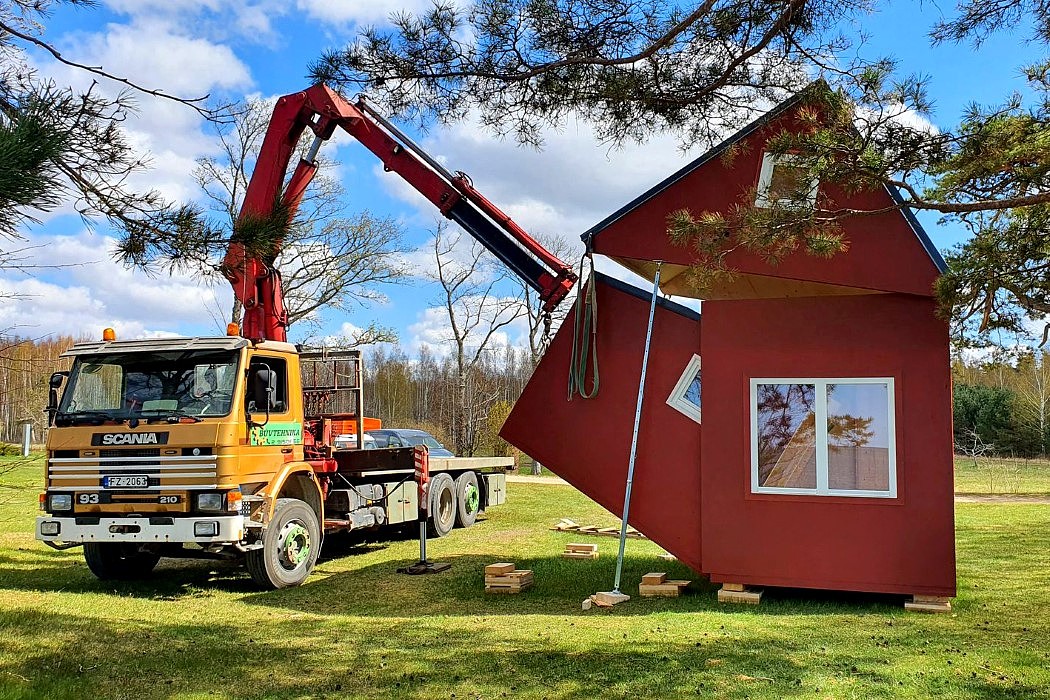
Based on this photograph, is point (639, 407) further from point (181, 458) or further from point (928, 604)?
point (181, 458)

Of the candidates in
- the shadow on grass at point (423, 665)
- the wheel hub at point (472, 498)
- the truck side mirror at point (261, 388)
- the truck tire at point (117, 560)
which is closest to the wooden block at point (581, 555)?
the shadow on grass at point (423, 665)

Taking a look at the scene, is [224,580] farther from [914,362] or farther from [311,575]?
[914,362]

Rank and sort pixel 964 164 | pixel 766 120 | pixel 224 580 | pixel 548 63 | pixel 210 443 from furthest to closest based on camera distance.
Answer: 1. pixel 224 580
2. pixel 210 443
3. pixel 766 120
4. pixel 548 63
5. pixel 964 164

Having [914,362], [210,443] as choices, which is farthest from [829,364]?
[210,443]

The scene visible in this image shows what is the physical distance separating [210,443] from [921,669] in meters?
6.33

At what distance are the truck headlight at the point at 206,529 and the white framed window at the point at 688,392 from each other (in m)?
4.59

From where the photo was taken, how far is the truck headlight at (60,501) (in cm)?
884

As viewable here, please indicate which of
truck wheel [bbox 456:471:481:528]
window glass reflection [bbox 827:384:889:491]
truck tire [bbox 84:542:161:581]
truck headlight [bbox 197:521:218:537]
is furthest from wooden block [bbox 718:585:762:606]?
truck wheel [bbox 456:471:481:528]

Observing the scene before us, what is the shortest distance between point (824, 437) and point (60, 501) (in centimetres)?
749

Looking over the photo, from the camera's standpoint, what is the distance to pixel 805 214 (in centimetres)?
603

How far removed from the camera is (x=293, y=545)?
959 cm

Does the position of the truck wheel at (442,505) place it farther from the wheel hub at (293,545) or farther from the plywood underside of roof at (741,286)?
the plywood underside of roof at (741,286)

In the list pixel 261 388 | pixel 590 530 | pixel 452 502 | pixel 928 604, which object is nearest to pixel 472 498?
pixel 452 502

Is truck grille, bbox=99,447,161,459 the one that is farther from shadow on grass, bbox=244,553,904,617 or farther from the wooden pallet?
the wooden pallet
